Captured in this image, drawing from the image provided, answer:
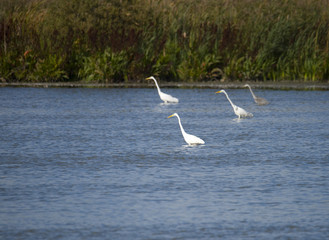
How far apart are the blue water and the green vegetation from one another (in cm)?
814

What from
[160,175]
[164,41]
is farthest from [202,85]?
[160,175]

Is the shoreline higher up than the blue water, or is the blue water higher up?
the blue water

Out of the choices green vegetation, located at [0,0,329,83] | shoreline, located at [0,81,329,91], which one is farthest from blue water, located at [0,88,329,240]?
green vegetation, located at [0,0,329,83]

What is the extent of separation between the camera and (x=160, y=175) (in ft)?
32.1

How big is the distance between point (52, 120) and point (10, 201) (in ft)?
26.8

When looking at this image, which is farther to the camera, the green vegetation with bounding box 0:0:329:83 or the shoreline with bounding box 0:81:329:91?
the green vegetation with bounding box 0:0:329:83

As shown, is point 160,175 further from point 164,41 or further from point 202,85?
point 164,41

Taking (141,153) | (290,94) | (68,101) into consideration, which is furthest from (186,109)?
(141,153)

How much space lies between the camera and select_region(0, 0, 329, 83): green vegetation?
26.6 metres

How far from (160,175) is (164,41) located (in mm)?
18086

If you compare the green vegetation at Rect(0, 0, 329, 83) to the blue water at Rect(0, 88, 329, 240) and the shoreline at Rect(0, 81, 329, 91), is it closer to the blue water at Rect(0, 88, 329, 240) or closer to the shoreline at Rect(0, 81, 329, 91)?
the shoreline at Rect(0, 81, 329, 91)

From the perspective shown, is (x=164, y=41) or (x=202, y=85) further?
(x=164, y=41)

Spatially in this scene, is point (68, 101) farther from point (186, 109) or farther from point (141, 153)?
point (141, 153)

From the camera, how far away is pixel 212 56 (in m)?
26.7
